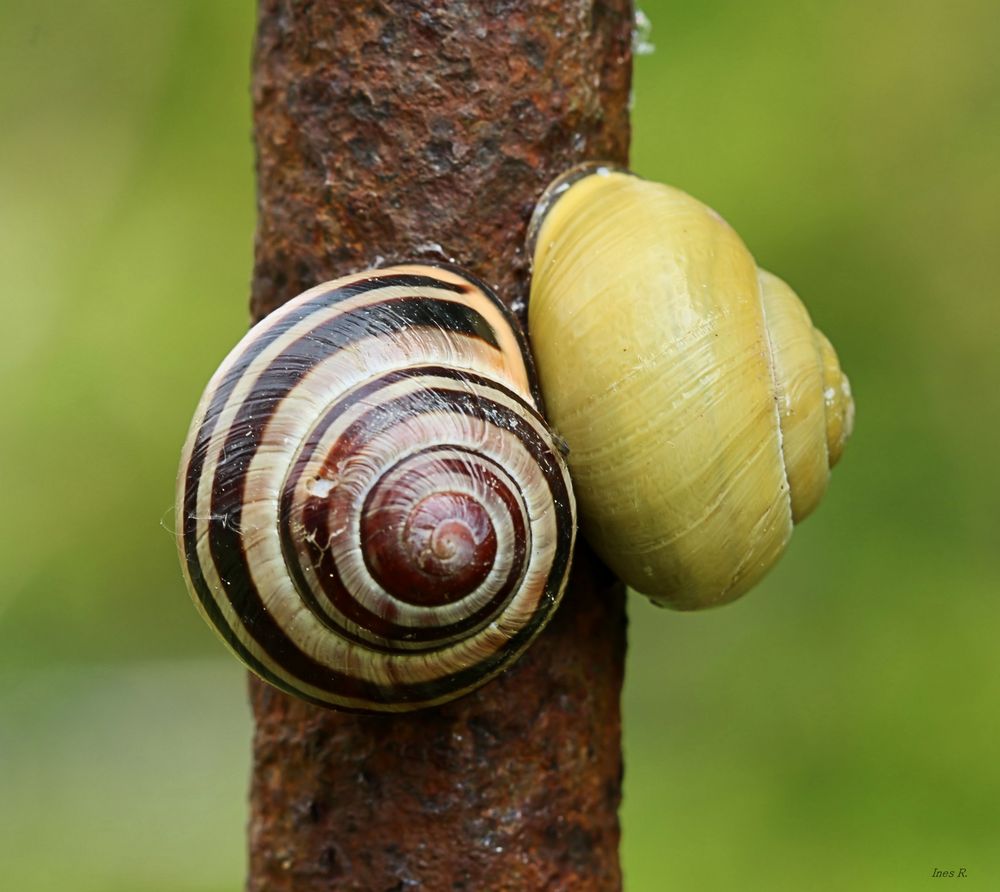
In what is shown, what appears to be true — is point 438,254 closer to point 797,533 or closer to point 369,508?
point 369,508

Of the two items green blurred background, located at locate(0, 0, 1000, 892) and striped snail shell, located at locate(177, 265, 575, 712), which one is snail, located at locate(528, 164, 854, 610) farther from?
green blurred background, located at locate(0, 0, 1000, 892)

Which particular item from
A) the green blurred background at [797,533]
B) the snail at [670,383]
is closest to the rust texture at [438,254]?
the snail at [670,383]

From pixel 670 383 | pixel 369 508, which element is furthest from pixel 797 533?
pixel 369 508

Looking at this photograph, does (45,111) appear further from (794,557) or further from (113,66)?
(794,557)

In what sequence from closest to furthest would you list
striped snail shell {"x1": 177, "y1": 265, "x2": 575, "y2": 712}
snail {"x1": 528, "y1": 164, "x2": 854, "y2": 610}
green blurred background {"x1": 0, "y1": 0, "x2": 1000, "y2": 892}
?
striped snail shell {"x1": 177, "y1": 265, "x2": 575, "y2": 712}, snail {"x1": 528, "y1": 164, "x2": 854, "y2": 610}, green blurred background {"x1": 0, "y1": 0, "x2": 1000, "y2": 892}

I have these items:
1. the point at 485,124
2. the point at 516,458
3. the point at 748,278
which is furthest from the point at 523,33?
the point at 516,458

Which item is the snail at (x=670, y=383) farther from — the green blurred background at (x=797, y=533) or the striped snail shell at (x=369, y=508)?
the green blurred background at (x=797, y=533)

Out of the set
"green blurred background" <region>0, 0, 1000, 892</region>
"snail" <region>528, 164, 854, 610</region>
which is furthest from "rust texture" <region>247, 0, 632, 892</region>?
"green blurred background" <region>0, 0, 1000, 892</region>
